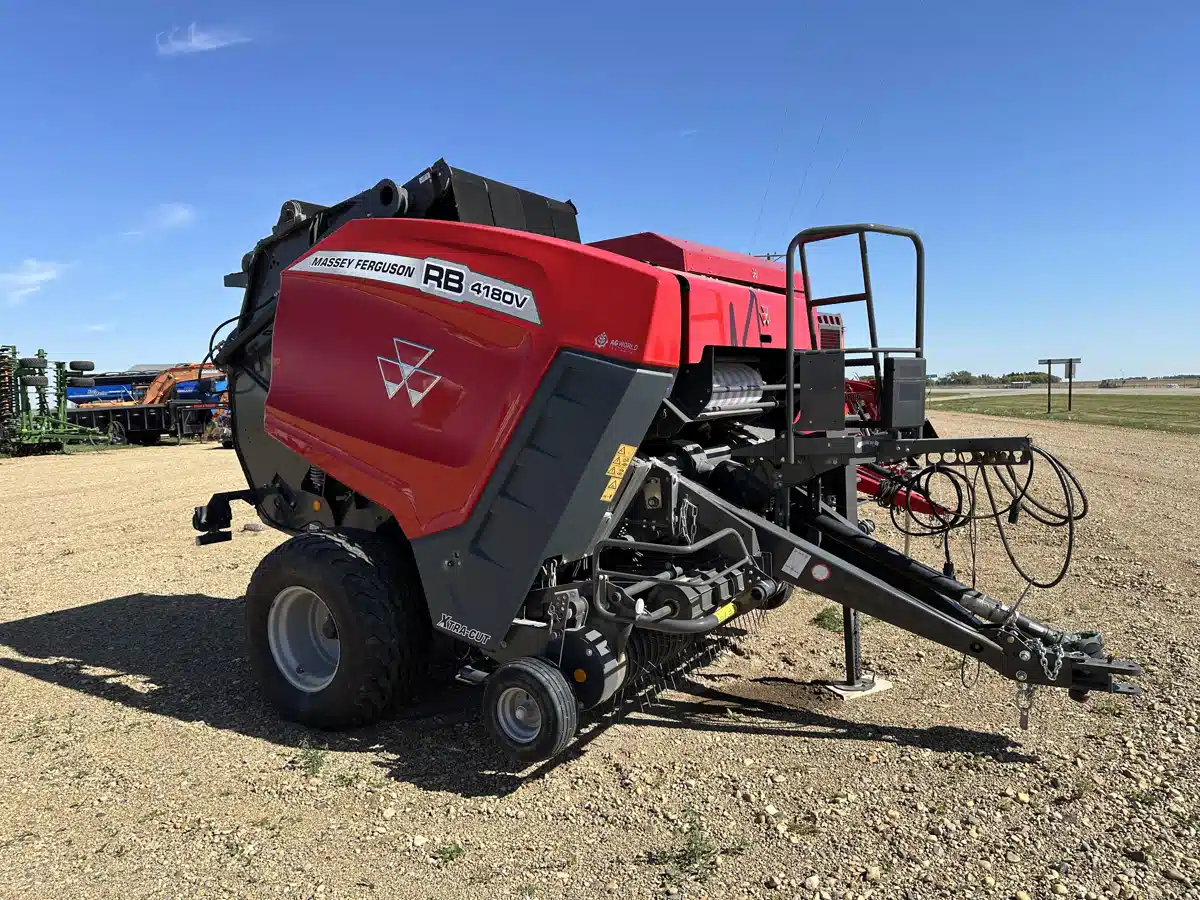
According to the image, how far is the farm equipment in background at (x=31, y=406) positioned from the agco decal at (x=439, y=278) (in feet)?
65.4

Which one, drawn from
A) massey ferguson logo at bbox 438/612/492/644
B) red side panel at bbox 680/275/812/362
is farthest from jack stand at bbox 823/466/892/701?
massey ferguson logo at bbox 438/612/492/644

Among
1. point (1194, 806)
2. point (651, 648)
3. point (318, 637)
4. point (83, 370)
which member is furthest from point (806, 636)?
point (83, 370)

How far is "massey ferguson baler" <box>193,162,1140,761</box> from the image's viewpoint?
12.4 ft

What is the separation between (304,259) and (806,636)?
413 cm

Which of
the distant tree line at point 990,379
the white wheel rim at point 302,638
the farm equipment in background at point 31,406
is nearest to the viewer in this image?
the white wheel rim at point 302,638

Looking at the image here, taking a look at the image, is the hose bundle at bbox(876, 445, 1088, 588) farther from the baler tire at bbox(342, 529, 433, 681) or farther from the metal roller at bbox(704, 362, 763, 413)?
the baler tire at bbox(342, 529, 433, 681)

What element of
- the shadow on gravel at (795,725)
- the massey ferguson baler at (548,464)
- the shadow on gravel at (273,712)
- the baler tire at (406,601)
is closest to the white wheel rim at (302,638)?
the massey ferguson baler at (548,464)

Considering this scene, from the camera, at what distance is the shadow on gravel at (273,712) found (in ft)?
13.2

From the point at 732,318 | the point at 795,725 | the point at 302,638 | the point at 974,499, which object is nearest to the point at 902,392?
the point at 974,499

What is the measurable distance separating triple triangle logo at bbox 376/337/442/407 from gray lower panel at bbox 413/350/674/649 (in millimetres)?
596

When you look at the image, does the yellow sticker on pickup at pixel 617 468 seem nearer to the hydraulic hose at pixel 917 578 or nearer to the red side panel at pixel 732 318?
the red side panel at pixel 732 318

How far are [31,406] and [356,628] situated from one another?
23199 millimetres

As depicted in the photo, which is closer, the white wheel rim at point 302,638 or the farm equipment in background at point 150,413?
the white wheel rim at point 302,638

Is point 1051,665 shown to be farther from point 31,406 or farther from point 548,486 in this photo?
point 31,406
